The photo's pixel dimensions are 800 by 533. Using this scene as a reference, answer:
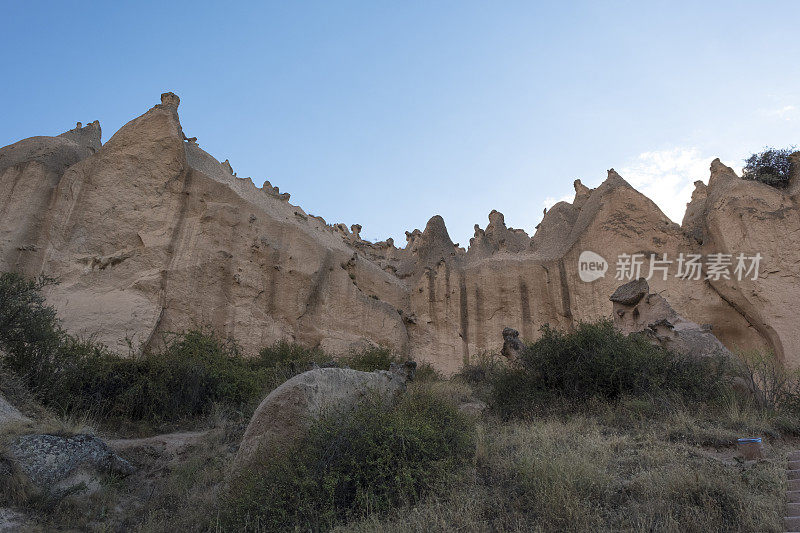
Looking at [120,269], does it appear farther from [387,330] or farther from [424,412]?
[424,412]

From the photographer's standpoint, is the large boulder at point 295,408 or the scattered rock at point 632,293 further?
the scattered rock at point 632,293

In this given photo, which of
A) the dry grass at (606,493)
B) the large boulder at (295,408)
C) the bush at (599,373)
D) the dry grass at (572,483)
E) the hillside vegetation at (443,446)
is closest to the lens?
the dry grass at (606,493)

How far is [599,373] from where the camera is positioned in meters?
9.27

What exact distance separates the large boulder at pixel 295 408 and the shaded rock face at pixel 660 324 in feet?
24.1

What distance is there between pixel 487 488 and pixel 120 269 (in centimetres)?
1324

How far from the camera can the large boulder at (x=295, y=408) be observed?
19.2ft

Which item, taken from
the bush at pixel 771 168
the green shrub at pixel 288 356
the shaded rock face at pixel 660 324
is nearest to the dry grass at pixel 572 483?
the shaded rock face at pixel 660 324

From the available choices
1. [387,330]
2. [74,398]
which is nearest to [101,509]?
[74,398]

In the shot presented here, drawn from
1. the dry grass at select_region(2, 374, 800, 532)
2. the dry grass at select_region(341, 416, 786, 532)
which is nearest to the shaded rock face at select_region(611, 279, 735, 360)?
the dry grass at select_region(2, 374, 800, 532)

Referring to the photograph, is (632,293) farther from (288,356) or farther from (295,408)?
(295,408)

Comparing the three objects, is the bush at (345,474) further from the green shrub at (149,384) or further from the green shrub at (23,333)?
the green shrub at (23,333)

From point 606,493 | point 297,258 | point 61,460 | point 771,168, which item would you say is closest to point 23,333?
point 61,460

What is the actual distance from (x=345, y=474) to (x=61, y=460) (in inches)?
131

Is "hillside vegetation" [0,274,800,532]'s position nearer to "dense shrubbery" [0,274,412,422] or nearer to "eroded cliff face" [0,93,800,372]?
"dense shrubbery" [0,274,412,422]
